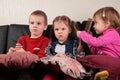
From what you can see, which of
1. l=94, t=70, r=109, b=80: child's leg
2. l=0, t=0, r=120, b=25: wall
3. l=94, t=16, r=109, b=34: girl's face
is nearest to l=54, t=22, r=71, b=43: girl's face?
l=94, t=16, r=109, b=34: girl's face

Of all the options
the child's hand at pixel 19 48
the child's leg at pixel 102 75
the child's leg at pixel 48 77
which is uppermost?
the child's hand at pixel 19 48

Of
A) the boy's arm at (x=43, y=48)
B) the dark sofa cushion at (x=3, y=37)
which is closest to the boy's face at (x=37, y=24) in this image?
the boy's arm at (x=43, y=48)

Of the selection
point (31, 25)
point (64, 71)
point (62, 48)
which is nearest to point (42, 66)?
point (64, 71)

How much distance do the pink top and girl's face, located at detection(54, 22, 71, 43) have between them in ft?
0.56

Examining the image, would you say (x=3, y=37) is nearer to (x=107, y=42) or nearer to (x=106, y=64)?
(x=107, y=42)

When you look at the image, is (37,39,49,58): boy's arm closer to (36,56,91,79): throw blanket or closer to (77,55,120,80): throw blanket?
(36,56,91,79): throw blanket

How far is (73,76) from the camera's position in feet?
5.41

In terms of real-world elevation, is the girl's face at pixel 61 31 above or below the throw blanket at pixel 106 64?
above

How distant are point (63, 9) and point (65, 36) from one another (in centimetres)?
55

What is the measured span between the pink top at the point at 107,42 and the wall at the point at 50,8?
628 mm

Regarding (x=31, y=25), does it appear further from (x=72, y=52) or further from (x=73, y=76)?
(x=73, y=76)

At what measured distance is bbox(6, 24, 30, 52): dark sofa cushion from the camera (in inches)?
94.8

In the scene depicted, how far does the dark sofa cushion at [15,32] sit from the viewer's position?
2408 millimetres

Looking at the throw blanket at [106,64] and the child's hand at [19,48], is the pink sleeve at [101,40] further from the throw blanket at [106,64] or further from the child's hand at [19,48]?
the child's hand at [19,48]
